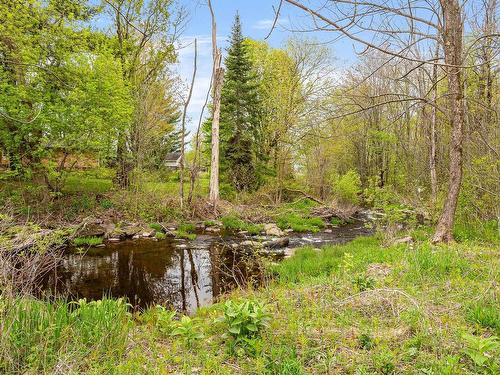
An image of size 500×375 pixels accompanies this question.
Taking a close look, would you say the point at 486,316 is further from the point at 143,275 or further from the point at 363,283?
the point at 143,275

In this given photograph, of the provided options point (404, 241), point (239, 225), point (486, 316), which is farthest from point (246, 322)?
point (239, 225)

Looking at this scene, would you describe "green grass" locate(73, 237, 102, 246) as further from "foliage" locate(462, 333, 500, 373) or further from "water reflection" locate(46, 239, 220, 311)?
"foliage" locate(462, 333, 500, 373)

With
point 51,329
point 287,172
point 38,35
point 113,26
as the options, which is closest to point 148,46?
point 113,26

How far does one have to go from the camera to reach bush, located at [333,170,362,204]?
19.9 m

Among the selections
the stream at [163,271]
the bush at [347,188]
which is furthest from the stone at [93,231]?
the bush at [347,188]

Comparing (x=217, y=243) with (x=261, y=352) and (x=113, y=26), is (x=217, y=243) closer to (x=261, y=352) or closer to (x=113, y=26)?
(x=261, y=352)

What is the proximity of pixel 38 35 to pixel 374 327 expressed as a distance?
15759 mm

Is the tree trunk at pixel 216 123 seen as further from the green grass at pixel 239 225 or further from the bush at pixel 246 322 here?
the bush at pixel 246 322

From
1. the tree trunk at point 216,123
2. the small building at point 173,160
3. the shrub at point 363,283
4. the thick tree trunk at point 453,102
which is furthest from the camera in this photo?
the small building at point 173,160

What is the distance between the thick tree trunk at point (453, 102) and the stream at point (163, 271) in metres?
3.94

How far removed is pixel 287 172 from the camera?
2347cm

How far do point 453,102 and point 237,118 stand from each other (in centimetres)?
1508

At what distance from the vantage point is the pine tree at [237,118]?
21.1m

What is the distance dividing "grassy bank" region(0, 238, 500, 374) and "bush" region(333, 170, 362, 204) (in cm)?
1525
